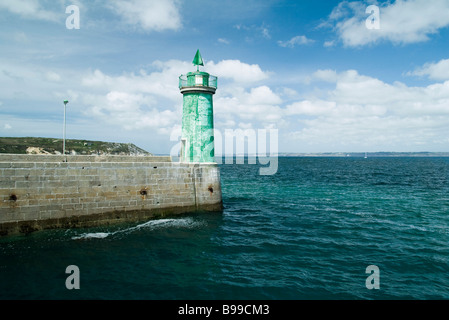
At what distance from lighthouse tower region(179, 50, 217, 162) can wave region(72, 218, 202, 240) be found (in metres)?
4.32

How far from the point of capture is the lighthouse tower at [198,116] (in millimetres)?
17656

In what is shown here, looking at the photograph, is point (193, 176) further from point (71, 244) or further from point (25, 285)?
point (25, 285)

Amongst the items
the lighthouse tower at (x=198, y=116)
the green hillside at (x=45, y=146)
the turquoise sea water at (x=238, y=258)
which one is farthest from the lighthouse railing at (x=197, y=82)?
the green hillside at (x=45, y=146)

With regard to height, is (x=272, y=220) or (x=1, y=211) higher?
(x=1, y=211)

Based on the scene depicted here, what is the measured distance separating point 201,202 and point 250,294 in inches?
363

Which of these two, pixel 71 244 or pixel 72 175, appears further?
pixel 72 175

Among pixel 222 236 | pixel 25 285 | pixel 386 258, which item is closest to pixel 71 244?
pixel 25 285

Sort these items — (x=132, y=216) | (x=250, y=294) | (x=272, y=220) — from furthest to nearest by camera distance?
(x=272, y=220) → (x=132, y=216) → (x=250, y=294)

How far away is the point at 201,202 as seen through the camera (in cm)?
1686
